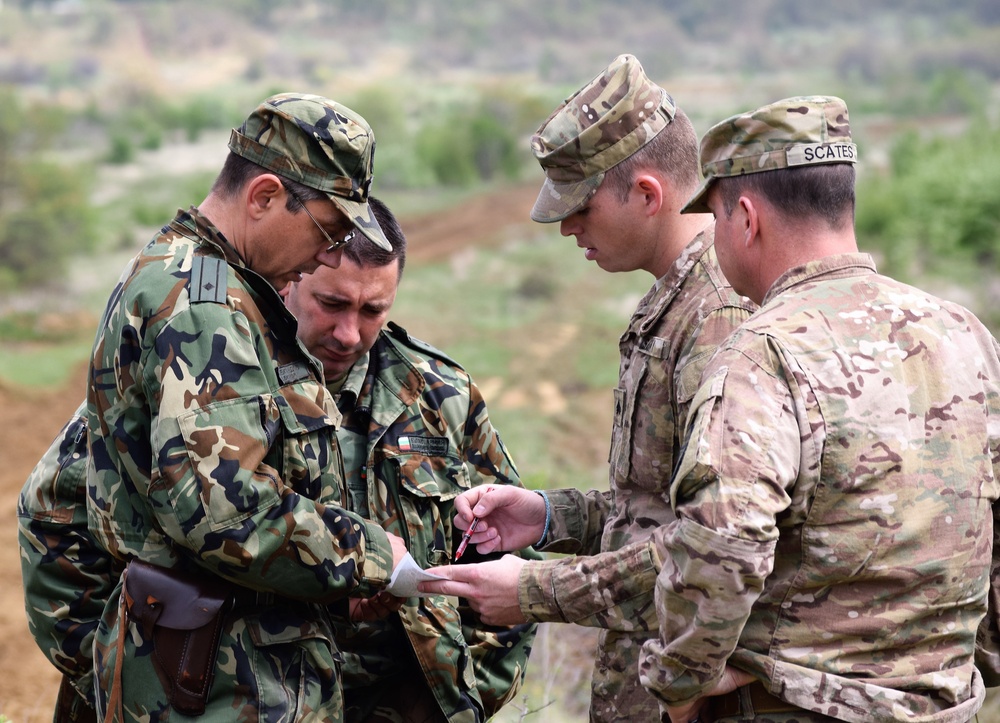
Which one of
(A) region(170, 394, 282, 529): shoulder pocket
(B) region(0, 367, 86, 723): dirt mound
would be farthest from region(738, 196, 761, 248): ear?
(B) region(0, 367, 86, 723): dirt mound

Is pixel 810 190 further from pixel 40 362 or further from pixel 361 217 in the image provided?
pixel 40 362

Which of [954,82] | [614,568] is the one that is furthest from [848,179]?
[954,82]

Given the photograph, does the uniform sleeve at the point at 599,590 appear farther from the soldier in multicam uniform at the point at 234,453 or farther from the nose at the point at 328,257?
the nose at the point at 328,257

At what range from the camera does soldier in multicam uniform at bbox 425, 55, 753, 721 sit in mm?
3219

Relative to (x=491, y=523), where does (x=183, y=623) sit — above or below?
above

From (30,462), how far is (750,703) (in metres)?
12.4

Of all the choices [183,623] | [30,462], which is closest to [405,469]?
[183,623]

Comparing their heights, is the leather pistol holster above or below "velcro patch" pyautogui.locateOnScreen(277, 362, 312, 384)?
below

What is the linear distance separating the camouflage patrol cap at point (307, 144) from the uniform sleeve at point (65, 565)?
4.62 ft

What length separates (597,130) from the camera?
3.52 meters

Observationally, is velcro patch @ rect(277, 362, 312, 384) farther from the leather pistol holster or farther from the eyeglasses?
the leather pistol holster

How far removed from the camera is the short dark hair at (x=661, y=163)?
11.6 feet

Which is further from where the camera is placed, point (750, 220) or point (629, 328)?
point (629, 328)

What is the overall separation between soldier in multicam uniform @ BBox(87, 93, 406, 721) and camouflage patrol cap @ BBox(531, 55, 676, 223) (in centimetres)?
66
